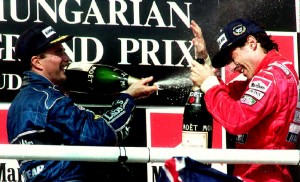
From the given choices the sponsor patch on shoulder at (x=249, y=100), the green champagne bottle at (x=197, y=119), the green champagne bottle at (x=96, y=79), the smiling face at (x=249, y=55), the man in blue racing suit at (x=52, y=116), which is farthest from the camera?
the green champagne bottle at (x=96, y=79)

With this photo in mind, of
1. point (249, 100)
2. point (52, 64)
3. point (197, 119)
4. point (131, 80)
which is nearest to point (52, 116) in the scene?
point (52, 64)

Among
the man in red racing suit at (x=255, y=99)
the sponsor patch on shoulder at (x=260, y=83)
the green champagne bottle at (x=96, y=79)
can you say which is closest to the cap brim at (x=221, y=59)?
the man in red racing suit at (x=255, y=99)

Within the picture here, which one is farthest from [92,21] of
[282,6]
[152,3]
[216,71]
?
[282,6]

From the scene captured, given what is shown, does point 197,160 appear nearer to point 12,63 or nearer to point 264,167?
point 264,167

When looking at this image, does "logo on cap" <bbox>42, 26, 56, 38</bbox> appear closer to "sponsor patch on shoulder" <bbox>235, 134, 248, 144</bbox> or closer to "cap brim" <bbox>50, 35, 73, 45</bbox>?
"cap brim" <bbox>50, 35, 73, 45</bbox>

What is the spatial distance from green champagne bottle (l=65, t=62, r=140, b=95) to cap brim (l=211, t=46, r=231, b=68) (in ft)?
1.35

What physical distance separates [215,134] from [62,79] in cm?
85

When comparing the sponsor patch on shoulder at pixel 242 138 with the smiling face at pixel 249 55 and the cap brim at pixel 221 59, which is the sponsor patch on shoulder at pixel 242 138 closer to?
the smiling face at pixel 249 55

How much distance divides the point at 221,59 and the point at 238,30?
0.68ft

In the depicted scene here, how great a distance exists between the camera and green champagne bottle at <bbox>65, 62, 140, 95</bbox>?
4914 mm

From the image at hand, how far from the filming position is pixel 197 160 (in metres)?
3.97

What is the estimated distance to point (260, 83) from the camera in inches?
171

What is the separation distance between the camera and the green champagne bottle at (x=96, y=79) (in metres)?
4.91

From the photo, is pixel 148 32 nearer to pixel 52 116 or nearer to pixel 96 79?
pixel 96 79
